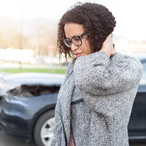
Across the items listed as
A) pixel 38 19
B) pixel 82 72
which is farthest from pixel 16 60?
pixel 82 72

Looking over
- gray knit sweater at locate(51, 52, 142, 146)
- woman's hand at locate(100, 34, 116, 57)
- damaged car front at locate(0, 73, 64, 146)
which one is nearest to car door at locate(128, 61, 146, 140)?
damaged car front at locate(0, 73, 64, 146)

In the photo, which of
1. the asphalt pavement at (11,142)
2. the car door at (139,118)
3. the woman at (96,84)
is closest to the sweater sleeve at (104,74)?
the woman at (96,84)

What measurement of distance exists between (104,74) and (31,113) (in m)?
2.32

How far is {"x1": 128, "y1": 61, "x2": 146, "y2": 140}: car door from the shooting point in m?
2.99

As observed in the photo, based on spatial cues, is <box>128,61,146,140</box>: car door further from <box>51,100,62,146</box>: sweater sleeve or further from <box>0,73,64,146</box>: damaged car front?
<box>51,100,62,146</box>: sweater sleeve

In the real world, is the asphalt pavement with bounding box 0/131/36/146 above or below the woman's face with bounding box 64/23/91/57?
below

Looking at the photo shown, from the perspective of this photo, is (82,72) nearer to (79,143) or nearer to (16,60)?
(79,143)

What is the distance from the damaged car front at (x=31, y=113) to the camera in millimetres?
3000

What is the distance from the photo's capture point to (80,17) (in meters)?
0.98

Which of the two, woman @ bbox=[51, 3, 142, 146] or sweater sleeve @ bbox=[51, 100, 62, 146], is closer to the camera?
woman @ bbox=[51, 3, 142, 146]

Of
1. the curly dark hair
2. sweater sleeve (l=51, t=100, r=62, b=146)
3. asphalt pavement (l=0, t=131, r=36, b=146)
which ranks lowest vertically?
asphalt pavement (l=0, t=131, r=36, b=146)

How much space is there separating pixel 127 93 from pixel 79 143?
1.14 feet

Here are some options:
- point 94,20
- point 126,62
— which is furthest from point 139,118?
point 94,20

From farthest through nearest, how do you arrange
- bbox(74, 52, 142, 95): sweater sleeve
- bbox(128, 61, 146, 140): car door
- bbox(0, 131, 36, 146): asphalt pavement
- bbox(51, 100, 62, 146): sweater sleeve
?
bbox(0, 131, 36, 146): asphalt pavement, bbox(128, 61, 146, 140): car door, bbox(51, 100, 62, 146): sweater sleeve, bbox(74, 52, 142, 95): sweater sleeve
